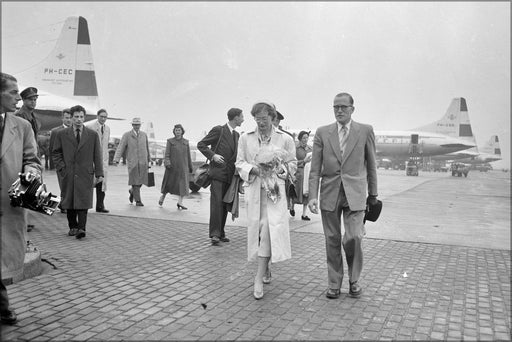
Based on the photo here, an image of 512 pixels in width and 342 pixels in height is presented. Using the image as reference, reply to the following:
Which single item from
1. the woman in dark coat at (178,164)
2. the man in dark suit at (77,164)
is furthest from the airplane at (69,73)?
the man in dark suit at (77,164)

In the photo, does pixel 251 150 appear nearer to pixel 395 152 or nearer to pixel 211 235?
pixel 211 235

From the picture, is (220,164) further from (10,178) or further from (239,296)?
(10,178)

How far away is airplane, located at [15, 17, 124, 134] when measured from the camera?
70.6ft

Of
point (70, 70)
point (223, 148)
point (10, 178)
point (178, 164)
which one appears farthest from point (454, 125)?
point (10, 178)

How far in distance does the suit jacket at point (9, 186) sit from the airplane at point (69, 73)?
19033 millimetres

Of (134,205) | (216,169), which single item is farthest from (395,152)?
(216,169)

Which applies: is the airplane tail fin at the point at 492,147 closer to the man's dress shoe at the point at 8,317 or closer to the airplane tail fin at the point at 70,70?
the airplane tail fin at the point at 70,70

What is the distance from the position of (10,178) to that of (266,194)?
2144 millimetres

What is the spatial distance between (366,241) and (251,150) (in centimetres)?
346

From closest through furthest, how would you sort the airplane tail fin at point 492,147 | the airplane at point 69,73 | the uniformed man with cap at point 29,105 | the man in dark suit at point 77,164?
1. the uniformed man with cap at point 29,105
2. the man in dark suit at point 77,164
3. the airplane at point 69,73
4. the airplane tail fin at point 492,147

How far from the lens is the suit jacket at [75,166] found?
6.60 metres

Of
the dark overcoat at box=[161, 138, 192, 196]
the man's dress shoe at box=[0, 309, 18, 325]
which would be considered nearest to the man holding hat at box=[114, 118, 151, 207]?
the dark overcoat at box=[161, 138, 192, 196]

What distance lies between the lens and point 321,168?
4.50m

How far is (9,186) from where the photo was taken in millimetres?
3193
